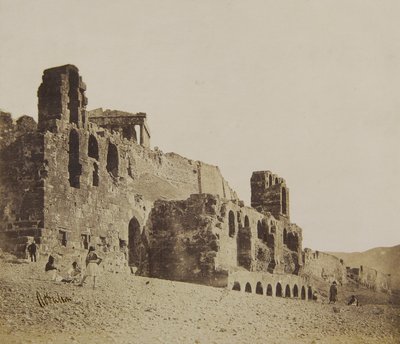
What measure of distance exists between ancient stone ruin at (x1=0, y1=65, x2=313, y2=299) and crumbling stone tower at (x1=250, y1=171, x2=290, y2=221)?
11.9 ft

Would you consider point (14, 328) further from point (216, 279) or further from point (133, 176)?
point (133, 176)

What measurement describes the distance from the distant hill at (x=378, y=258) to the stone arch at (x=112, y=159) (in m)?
65.7

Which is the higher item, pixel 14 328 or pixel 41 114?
pixel 41 114

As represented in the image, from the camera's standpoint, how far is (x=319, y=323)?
66.4ft

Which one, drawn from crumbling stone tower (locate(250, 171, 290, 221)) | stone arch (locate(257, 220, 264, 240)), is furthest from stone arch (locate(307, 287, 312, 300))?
stone arch (locate(257, 220, 264, 240))

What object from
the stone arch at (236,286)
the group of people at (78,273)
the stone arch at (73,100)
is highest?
the stone arch at (73,100)

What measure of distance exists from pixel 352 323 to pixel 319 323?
6.68 ft

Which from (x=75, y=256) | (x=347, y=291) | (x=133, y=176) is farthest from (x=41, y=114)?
(x=347, y=291)

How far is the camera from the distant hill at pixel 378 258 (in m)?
91.3

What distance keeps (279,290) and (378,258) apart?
203 ft

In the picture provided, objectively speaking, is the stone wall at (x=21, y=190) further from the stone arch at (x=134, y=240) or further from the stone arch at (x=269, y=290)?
the stone arch at (x=269, y=290)

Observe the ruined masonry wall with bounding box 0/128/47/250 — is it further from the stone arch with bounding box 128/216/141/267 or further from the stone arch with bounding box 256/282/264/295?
the stone arch with bounding box 256/282/264/295

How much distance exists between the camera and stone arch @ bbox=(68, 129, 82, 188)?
26.4m
